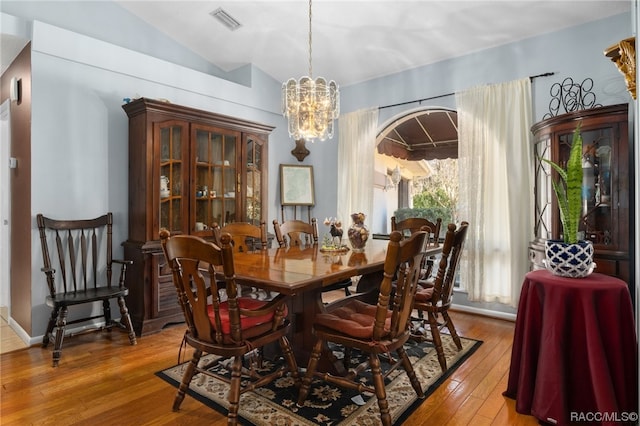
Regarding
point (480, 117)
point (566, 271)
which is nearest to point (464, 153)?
point (480, 117)

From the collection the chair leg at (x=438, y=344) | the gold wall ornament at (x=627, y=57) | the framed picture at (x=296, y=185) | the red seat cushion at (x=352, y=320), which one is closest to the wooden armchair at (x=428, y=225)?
the chair leg at (x=438, y=344)

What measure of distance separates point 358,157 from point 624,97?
2.64 meters

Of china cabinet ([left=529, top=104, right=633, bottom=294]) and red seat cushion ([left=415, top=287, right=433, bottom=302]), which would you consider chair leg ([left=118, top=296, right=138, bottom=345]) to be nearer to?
red seat cushion ([left=415, top=287, right=433, bottom=302])

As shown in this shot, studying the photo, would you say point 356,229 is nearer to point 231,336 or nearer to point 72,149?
point 231,336

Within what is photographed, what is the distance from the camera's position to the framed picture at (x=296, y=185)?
200 inches

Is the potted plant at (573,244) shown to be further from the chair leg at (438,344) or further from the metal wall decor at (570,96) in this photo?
the metal wall decor at (570,96)

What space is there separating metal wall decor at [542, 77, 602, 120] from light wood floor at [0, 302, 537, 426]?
2120 mm

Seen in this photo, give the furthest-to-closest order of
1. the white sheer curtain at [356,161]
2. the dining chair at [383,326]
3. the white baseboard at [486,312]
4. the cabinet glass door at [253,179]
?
1. the white sheer curtain at [356,161]
2. the cabinet glass door at [253,179]
3. the white baseboard at [486,312]
4. the dining chair at [383,326]

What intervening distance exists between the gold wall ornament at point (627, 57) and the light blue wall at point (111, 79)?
48.0 inches

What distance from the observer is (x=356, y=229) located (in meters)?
2.81

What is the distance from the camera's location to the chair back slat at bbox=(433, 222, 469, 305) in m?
2.40

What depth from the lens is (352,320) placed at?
7.04ft

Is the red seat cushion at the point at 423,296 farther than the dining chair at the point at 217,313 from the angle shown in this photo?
Yes

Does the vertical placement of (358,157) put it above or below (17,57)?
below
